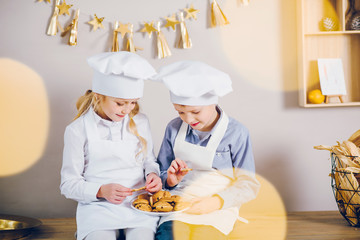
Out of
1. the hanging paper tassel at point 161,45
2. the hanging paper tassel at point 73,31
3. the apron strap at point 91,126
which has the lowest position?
the apron strap at point 91,126

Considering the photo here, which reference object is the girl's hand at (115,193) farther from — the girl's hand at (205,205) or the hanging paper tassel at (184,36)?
the hanging paper tassel at (184,36)

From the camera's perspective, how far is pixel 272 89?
2096mm

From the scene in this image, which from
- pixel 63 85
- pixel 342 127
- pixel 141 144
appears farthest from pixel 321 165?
pixel 63 85

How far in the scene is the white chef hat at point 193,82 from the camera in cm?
140

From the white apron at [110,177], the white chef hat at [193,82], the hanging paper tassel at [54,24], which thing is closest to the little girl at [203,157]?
the white chef hat at [193,82]

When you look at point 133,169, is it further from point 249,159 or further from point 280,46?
point 280,46

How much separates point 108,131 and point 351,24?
1.32m

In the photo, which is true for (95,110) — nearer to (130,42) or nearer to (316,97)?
(130,42)

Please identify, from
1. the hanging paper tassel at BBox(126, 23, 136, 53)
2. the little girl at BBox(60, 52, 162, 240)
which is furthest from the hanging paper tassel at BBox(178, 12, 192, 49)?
the little girl at BBox(60, 52, 162, 240)

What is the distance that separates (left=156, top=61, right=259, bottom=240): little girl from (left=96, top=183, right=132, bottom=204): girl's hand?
0.17 m

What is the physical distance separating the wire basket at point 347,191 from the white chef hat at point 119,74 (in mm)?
952

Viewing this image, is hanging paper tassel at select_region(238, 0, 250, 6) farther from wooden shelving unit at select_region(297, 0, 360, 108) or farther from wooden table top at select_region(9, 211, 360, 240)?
wooden table top at select_region(9, 211, 360, 240)

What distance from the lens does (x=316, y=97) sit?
1998 millimetres

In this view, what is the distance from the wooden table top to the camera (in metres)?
1.74
